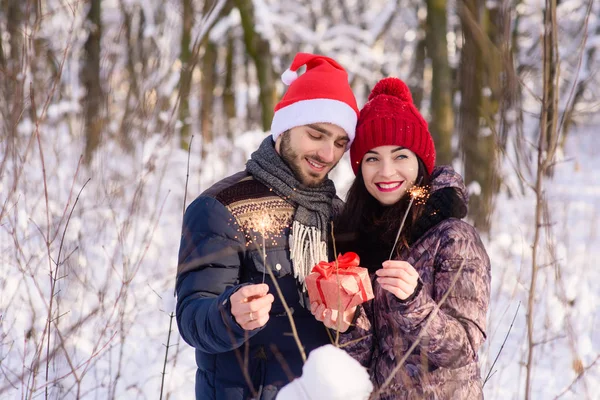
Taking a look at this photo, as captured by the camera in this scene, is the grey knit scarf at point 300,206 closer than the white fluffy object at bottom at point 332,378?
No

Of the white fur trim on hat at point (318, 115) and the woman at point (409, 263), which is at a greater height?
the white fur trim on hat at point (318, 115)

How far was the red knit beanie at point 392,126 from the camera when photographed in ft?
7.51

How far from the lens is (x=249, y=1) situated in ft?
22.2

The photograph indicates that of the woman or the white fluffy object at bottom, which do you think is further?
the woman

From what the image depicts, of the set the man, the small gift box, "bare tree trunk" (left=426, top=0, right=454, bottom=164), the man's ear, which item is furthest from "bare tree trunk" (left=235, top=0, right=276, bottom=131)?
the small gift box

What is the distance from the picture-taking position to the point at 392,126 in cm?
229

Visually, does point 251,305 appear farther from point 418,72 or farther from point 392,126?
point 418,72

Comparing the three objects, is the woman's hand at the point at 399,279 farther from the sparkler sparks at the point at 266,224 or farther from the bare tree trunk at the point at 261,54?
the bare tree trunk at the point at 261,54

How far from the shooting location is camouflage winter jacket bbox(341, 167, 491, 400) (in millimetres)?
1883

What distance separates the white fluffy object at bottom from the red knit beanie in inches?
46.0

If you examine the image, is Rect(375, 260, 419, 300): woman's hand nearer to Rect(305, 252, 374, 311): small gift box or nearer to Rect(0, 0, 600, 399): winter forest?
Rect(305, 252, 374, 311): small gift box

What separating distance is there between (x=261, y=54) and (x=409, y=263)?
5181mm

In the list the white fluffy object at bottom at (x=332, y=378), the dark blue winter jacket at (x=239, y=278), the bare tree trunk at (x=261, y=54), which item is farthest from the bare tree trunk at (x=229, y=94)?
the white fluffy object at bottom at (x=332, y=378)

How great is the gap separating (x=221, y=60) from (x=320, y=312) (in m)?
20.0
